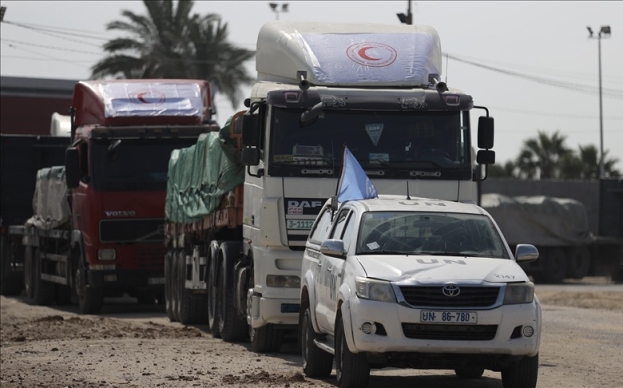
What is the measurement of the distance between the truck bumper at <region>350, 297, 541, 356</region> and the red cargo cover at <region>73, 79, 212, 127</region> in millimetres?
13025

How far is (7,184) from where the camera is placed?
1176 inches

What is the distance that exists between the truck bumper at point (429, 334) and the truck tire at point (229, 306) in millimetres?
6390

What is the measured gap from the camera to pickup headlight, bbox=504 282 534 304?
11.1 metres

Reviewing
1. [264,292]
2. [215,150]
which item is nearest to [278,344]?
[264,292]

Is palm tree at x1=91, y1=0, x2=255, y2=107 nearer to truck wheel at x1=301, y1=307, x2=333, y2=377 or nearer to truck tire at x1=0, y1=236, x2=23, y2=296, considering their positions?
truck tire at x1=0, y1=236, x2=23, y2=296

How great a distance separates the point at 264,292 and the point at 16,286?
17.4 metres

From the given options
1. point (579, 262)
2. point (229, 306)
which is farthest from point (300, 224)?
point (579, 262)

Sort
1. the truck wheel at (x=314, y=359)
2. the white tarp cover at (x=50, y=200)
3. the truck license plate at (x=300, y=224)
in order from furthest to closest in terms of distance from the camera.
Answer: the white tarp cover at (x=50, y=200) → the truck license plate at (x=300, y=224) → the truck wheel at (x=314, y=359)

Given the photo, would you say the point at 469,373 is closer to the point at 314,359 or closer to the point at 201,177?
the point at 314,359

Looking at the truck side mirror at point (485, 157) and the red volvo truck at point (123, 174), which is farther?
the red volvo truck at point (123, 174)

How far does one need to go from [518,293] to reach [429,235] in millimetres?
1221

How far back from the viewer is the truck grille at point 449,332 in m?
11.0

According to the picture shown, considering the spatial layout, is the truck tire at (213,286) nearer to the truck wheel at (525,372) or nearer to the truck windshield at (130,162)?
the truck windshield at (130,162)

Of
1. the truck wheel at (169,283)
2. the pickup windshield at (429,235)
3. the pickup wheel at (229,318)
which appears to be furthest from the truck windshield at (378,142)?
the truck wheel at (169,283)
